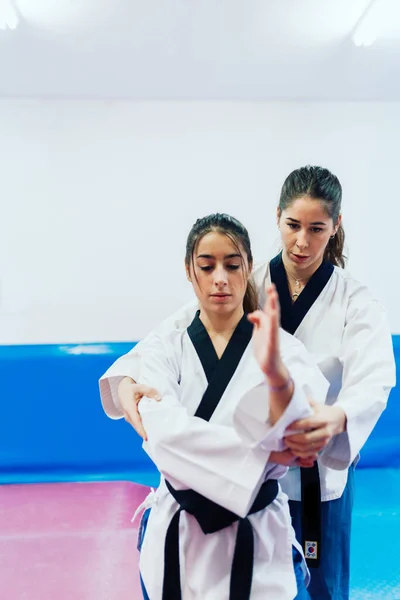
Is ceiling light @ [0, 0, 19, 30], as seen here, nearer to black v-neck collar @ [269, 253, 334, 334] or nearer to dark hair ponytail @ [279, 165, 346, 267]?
dark hair ponytail @ [279, 165, 346, 267]

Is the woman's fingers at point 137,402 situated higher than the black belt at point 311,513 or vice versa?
the woman's fingers at point 137,402

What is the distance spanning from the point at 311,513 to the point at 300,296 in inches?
23.8

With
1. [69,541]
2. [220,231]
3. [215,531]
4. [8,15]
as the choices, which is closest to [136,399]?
[215,531]

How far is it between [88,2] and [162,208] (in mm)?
1300

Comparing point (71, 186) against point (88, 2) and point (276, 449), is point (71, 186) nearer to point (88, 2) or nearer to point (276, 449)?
point (88, 2)

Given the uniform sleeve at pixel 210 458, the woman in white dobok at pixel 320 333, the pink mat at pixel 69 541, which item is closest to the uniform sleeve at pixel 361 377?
the woman in white dobok at pixel 320 333

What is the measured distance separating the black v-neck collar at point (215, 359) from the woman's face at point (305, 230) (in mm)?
326

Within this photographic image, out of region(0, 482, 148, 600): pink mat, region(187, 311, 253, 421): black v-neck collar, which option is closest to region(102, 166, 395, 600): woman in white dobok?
region(187, 311, 253, 421): black v-neck collar

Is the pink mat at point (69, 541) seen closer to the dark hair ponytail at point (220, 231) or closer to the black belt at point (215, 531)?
the black belt at point (215, 531)

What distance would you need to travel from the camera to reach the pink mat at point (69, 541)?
2203 millimetres

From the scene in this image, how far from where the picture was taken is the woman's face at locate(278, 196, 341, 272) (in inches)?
58.2

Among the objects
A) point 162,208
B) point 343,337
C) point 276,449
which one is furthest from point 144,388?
point 162,208

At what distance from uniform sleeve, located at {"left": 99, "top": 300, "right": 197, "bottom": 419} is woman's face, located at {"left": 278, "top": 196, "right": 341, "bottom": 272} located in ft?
1.05

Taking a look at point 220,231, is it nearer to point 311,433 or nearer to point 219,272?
point 219,272
